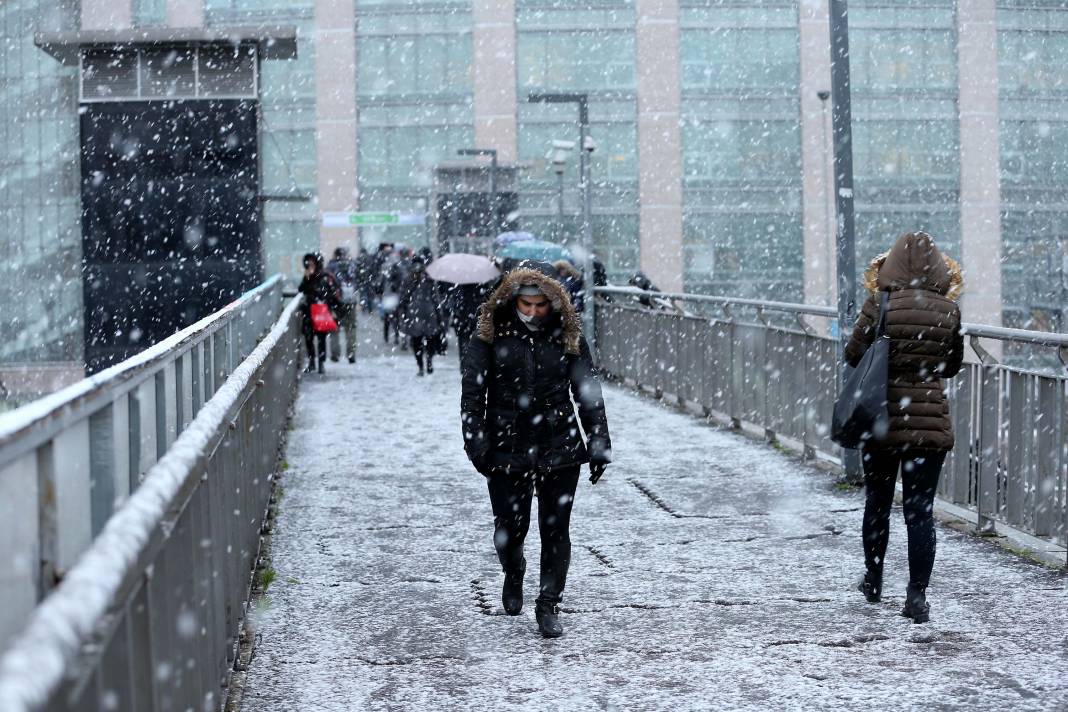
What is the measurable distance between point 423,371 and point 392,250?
9.25m

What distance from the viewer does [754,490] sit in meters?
10.2

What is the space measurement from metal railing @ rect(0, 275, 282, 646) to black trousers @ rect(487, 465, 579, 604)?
1.49m

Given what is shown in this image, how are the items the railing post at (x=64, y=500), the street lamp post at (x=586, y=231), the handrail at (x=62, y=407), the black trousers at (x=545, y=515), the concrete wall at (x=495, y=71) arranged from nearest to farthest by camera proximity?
the handrail at (x=62, y=407) < the railing post at (x=64, y=500) < the black trousers at (x=545, y=515) < the street lamp post at (x=586, y=231) < the concrete wall at (x=495, y=71)

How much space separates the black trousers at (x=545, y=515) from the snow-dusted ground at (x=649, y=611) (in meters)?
0.27

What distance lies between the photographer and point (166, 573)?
329 cm

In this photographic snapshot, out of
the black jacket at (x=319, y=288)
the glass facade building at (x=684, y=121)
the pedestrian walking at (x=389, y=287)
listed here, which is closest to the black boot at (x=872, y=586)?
the black jacket at (x=319, y=288)

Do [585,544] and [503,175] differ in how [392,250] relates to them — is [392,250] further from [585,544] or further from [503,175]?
[585,544]

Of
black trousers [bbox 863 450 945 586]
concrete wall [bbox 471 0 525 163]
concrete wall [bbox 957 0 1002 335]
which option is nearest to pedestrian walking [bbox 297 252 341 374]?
black trousers [bbox 863 450 945 586]

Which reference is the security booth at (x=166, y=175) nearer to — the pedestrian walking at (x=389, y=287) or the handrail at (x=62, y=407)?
the pedestrian walking at (x=389, y=287)

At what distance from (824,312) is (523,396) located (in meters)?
5.55

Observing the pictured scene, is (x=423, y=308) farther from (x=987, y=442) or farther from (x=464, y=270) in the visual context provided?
(x=987, y=442)

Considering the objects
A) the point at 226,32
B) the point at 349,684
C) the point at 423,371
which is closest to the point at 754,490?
the point at 349,684

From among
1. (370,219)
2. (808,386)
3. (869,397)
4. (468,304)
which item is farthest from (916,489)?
(370,219)

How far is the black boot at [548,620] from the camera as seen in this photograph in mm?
6152
